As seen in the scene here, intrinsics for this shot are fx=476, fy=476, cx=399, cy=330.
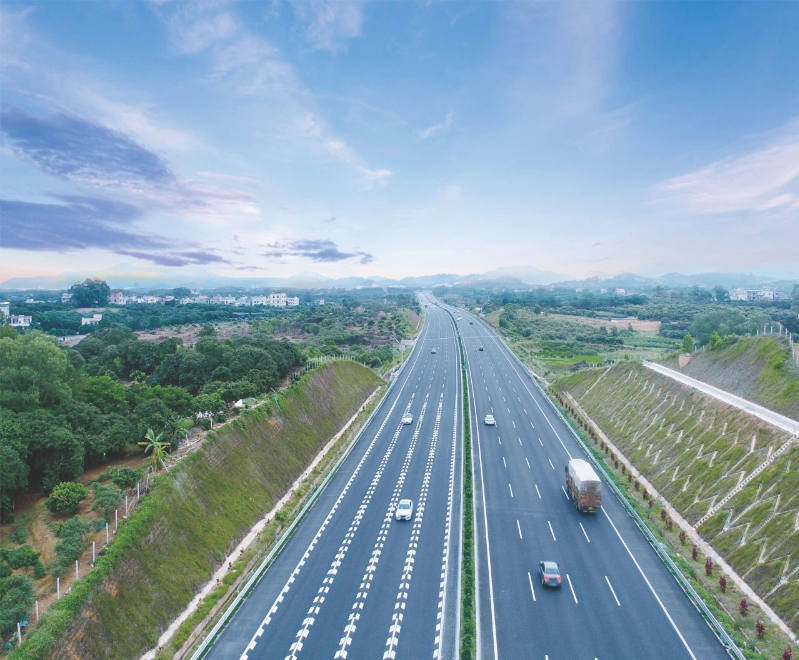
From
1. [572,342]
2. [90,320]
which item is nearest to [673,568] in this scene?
[572,342]

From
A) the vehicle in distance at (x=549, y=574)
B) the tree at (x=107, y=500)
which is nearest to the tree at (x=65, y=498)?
the tree at (x=107, y=500)

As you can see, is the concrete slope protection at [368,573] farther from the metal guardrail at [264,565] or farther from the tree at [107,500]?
the tree at [107,500]

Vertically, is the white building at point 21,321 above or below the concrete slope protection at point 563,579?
above

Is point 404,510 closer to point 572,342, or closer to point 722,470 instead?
point 722,470

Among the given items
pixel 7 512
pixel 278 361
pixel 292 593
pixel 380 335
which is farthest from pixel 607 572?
pixel 380 335

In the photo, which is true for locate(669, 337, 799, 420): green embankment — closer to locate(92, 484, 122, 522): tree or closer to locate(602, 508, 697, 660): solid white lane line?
locate(602, 508, 697, 660): solid white lane line

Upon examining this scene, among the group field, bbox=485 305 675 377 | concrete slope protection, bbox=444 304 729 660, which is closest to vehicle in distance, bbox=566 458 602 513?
concrete slope protection, bbox=444 304 729 660
